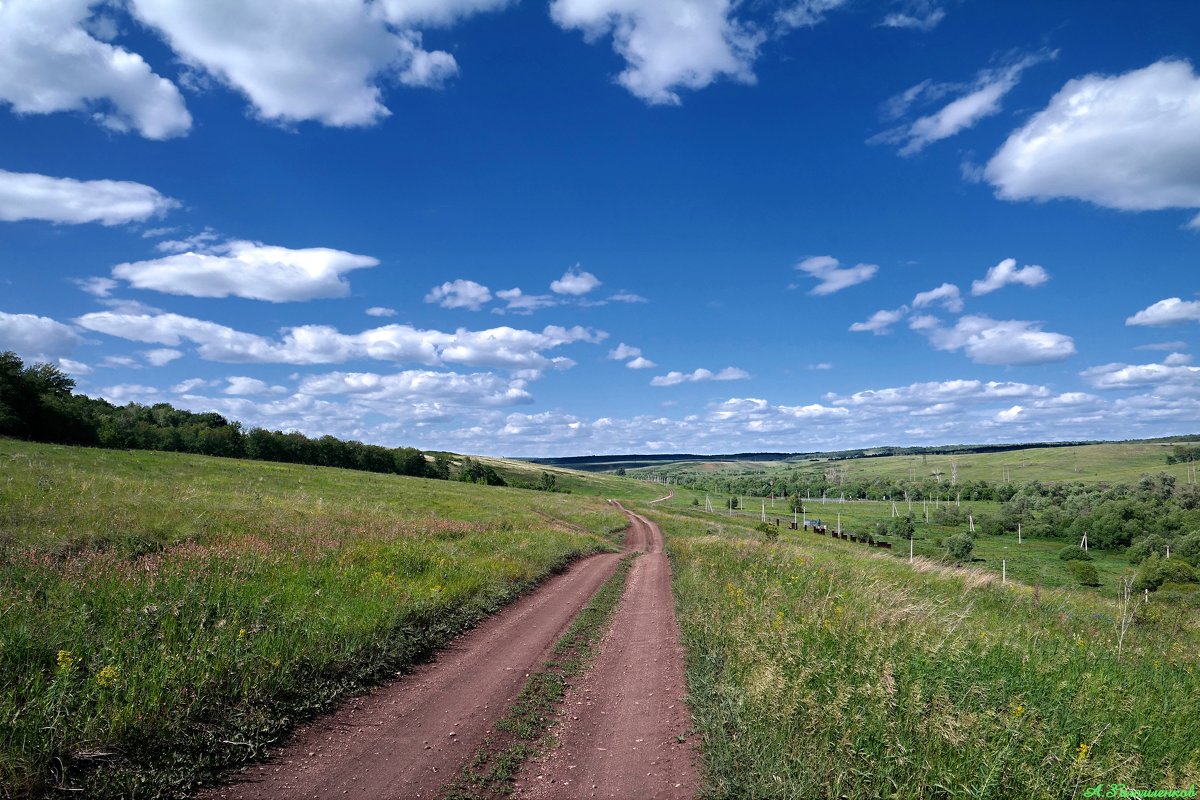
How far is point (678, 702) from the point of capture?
8.27 metres

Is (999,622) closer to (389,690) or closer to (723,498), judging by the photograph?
(389,690)

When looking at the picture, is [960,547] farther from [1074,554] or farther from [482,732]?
[482,732]

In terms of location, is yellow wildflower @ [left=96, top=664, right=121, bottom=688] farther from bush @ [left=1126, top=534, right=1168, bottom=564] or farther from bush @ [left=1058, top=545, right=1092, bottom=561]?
bush @ [left=1126, top=534, right=1168, bottom=564]

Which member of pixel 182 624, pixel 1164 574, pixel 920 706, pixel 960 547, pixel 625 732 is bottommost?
pixel 960 547

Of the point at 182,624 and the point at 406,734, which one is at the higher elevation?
the point at 182,624

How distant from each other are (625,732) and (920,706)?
3.46 metres

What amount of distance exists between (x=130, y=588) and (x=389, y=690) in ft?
14.7

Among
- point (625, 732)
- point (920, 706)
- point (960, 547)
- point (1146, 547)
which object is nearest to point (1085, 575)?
point (960, 547)

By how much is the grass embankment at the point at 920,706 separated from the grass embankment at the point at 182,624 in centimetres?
527

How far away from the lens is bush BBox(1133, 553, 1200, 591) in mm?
60566

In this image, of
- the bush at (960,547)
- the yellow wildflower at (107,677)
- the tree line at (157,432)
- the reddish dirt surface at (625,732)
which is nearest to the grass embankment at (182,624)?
the yellow wildflower at (107,677)

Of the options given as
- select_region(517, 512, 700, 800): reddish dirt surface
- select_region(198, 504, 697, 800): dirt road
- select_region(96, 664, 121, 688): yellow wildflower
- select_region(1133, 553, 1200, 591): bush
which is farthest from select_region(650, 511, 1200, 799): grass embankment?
select_region(1133, 553, 1200, 591): bush

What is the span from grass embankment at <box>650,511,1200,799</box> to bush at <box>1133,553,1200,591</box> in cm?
6923

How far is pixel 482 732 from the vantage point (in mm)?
7117
